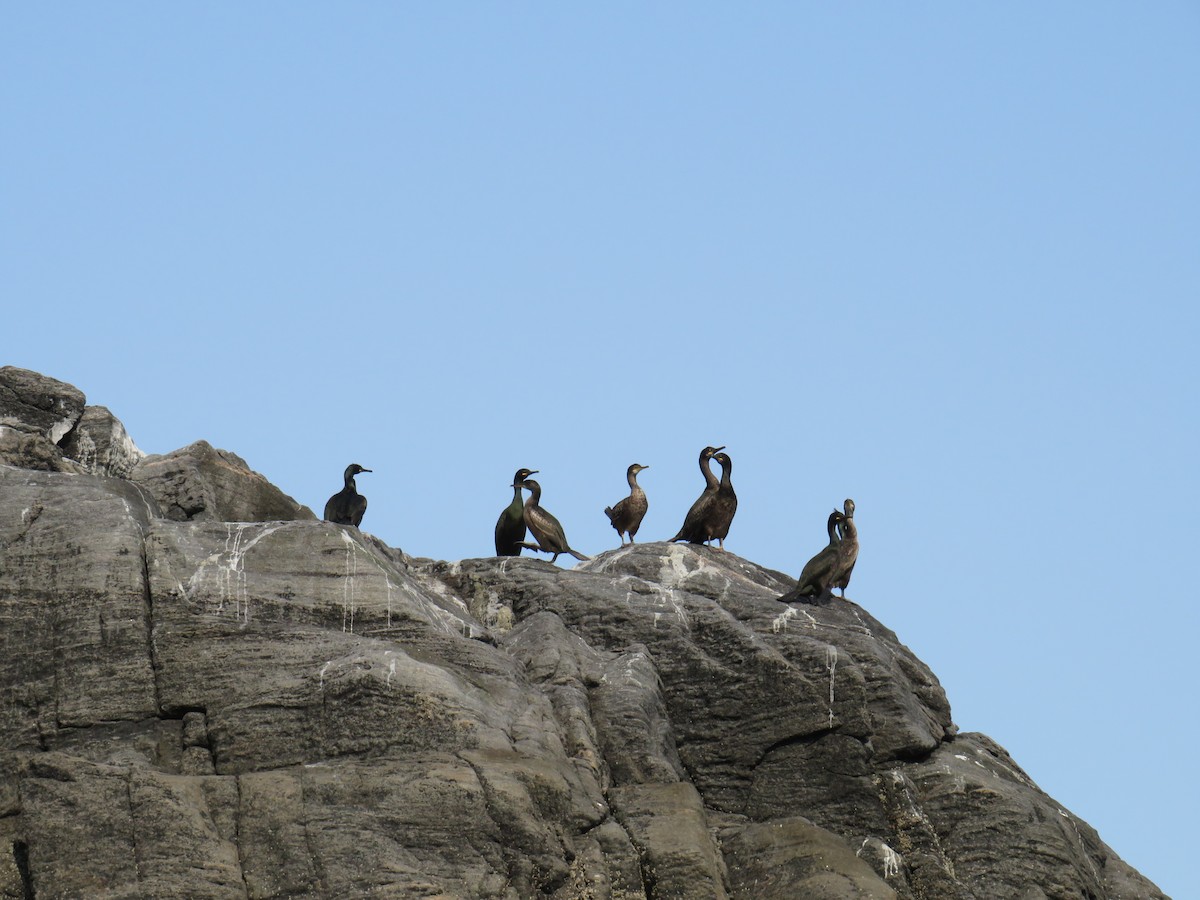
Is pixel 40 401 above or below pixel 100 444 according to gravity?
above

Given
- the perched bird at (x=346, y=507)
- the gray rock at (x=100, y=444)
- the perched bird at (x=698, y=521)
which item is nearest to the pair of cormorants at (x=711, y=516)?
the perched bird at (x=698, y=521)

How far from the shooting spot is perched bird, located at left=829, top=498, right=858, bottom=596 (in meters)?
24.5

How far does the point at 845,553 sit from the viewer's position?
81.0ft

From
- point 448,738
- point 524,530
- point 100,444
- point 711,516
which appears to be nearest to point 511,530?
point 524,530

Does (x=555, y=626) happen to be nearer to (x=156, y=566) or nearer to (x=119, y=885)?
(x=156, y=566)

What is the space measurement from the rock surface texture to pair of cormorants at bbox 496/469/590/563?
11.6 ft

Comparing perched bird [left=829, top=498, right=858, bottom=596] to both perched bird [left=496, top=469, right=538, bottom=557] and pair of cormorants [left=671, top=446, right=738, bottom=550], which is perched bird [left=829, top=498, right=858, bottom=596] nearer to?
pair of cormorants [left=671, top=446, right=738, bottom=550]

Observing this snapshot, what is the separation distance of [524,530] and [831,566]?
17.1 feet

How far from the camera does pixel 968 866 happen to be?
2016cm

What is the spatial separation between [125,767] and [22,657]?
7.84 feet

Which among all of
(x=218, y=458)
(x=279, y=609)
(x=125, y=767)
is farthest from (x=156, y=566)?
(x=218, y=458)

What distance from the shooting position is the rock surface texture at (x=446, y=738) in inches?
673

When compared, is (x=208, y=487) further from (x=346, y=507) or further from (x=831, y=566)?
(x=831, y=566)

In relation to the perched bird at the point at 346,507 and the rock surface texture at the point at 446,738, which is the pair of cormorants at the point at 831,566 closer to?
the rock surface texture at the point at 446,738
